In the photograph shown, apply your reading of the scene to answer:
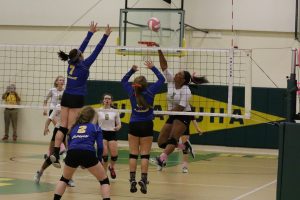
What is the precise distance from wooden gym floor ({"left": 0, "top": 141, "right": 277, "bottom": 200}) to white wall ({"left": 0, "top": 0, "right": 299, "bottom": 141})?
13.4 feet

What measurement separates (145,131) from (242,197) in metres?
1.93

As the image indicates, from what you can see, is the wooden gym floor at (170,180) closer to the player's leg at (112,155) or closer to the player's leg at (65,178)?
the player's leg at (112,155)

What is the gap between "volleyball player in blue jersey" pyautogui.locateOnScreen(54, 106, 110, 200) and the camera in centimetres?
820

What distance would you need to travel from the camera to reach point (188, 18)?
72.6 ft

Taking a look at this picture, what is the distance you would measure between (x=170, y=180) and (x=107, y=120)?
1.73 m

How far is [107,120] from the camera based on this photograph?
13.0 metres

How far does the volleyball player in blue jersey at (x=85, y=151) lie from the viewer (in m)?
8.20

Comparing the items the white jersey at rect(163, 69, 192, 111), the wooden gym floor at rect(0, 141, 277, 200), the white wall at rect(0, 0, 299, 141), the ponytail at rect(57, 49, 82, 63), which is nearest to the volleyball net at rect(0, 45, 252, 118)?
the white wall at rect(0, 0, 299, 141)

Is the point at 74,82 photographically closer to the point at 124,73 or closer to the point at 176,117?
the point at 176,117

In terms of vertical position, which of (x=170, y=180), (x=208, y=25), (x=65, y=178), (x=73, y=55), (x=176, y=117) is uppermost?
(x=208, y=25)

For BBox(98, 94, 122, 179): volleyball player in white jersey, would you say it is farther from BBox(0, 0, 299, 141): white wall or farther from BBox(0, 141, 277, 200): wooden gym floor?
BBox(0, 0, 299, 141): white wall

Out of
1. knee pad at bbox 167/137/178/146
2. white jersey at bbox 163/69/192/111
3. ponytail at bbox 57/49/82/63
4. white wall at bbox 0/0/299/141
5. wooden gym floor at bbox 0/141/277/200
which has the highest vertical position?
white wall at bbox 0/0/299/141

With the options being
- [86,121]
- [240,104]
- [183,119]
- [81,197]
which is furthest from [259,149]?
[86,121]

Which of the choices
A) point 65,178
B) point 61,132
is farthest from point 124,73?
point 65,178
